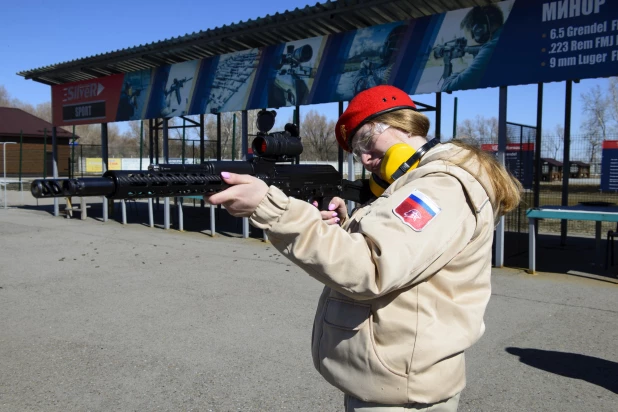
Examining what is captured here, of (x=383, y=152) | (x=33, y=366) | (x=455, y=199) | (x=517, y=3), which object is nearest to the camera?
(x=455, y=199)

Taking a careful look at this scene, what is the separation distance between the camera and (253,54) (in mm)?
11875

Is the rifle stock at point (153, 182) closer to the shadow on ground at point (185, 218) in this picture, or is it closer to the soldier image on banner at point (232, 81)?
the soldier image on banner at point (232, 81)

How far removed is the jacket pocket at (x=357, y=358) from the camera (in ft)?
5.49

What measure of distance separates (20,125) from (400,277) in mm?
44407

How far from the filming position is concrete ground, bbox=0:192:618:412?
12.8ft

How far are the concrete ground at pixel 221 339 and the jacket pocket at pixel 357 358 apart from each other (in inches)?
84.8

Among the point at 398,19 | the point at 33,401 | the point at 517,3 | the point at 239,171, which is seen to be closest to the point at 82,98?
the point at 398,19

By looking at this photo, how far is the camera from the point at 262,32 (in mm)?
10820

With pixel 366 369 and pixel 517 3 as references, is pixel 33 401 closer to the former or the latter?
pixel 366 369

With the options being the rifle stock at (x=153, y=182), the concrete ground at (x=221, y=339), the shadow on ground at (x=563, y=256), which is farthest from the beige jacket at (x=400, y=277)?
the shadow on ground at (x=563, y=256)

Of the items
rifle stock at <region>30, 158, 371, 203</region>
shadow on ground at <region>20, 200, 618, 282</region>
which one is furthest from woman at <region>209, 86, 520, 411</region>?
shadow on ground at <region>20, 200, 618, 282</region>

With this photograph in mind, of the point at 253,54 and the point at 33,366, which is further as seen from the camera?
the point at 253,54

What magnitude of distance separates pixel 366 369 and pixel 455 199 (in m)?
0.61

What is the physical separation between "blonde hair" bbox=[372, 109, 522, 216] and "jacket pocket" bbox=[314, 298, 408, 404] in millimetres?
576
